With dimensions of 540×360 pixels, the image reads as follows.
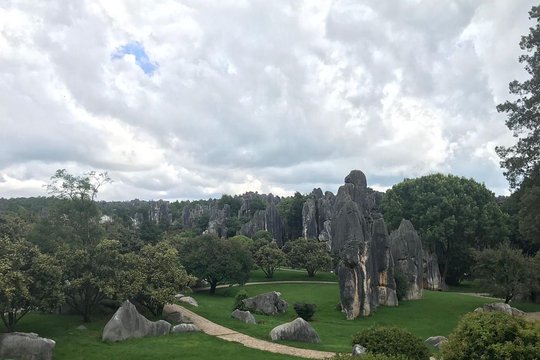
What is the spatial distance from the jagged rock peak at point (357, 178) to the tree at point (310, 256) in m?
10.1

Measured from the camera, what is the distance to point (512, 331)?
13.1m

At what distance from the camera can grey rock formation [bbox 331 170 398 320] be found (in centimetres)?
3831

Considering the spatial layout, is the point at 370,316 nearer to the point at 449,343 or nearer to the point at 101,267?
the point at 101,267

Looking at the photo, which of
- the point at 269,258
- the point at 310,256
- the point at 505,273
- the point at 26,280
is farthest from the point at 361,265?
the point at 269,258

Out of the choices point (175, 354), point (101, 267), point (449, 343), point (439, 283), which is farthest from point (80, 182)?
point (439, 283)

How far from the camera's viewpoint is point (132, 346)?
24453 mm

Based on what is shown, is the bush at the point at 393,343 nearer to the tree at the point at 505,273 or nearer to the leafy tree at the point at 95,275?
the leafy tree at the point at 95,275

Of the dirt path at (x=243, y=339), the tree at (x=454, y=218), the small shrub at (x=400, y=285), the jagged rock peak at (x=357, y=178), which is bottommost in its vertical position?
the dirt path at (x=243, y=339)

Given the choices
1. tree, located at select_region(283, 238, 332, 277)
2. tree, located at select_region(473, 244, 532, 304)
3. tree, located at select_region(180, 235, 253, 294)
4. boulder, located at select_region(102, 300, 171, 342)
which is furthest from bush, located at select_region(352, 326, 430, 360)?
tree, located at select_region(283, 238, 332, 277)

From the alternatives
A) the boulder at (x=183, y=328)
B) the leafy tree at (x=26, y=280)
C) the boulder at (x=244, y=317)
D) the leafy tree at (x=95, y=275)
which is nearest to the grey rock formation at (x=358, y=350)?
the boulder at (x=183, y=328)

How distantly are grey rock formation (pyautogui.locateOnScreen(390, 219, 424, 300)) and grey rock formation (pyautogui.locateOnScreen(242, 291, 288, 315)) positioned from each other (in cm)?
1525

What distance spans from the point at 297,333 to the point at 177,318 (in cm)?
943

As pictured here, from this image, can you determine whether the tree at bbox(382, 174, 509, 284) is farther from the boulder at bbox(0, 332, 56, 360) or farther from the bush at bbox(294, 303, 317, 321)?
the boulder at bbox(0, 332, 56, 360)

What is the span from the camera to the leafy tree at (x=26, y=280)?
23766 mm
